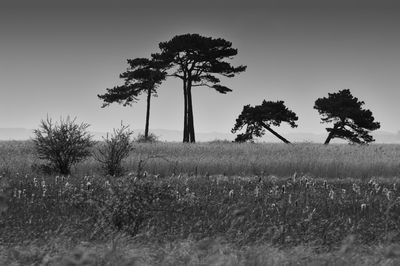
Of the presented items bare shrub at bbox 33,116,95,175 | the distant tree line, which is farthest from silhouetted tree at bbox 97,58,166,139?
bare shrub at bbox 33,116,95,175

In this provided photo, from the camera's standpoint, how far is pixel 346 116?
40.7m

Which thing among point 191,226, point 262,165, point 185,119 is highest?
point 185,119

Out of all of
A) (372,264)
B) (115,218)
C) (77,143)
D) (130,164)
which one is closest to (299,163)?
(130,164)

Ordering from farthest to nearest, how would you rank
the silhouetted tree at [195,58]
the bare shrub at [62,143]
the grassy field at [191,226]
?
the silhouetted tree at [195,58] → the bare shrub at [62,143] → the grassy field at [191,226]

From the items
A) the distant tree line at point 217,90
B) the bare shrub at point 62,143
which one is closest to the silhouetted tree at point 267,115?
the distant tree line at point 217,90

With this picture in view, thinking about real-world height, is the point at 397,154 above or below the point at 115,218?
above

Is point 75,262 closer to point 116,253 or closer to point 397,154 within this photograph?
point 116,253

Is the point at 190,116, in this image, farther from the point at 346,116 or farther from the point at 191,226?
the point at 191,226

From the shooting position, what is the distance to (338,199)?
1308 centimetres

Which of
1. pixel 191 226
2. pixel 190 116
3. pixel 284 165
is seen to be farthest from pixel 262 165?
pixel 190 116

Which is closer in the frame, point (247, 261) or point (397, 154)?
point (247, 261)

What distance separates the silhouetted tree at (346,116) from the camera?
4038 centimetres

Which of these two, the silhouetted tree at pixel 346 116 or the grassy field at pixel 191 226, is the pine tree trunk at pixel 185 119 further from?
the grassy field at pixel 191 226

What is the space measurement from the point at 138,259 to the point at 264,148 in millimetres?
25694
